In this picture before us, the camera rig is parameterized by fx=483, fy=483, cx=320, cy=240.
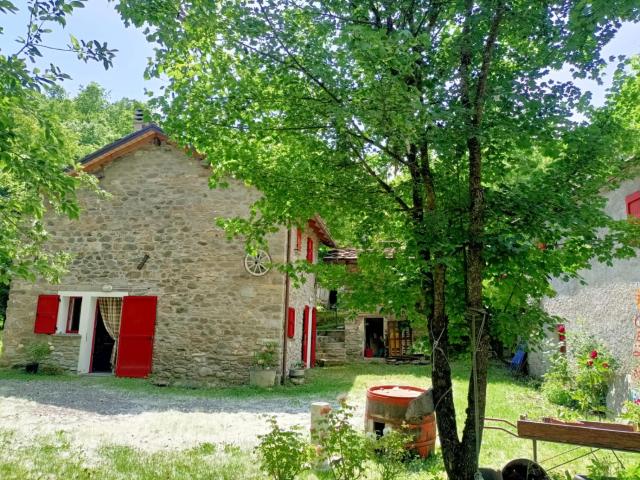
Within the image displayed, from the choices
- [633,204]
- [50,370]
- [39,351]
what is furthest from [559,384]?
[39,351]

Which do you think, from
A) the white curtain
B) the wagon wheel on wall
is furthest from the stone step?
the white curtain

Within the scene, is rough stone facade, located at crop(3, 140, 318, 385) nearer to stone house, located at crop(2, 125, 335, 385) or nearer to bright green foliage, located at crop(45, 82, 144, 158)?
stone house, located at crop(2, 125, 335, 385)

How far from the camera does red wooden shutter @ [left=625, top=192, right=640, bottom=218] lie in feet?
21.1

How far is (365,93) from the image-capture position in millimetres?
3465

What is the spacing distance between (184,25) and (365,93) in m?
1.49

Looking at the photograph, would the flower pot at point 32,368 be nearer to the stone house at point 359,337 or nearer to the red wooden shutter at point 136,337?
the red wooden shutter at point 136,337

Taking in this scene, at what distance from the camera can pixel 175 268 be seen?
1184 cm

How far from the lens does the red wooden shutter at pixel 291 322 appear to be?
1172 cm

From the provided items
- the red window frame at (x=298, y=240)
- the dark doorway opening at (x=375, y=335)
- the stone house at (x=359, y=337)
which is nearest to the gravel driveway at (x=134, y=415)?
the red window frame at (x=298, y=240)

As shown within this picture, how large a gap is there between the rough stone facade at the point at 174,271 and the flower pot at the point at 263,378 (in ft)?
1.31

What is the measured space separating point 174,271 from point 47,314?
11.2ft

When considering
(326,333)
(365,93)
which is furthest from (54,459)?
(326,333)

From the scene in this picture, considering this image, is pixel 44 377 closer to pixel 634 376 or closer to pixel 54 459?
pixel 54 459

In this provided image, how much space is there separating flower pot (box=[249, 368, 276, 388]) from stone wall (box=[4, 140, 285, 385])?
0.36m
